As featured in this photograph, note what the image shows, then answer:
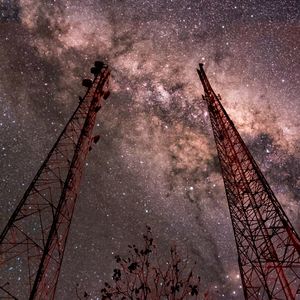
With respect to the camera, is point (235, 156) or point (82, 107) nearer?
point (82, 107)

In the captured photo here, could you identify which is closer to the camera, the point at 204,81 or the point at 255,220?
the point at 255,220

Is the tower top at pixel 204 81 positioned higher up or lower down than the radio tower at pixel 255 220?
higher up

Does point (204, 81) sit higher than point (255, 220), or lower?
higher

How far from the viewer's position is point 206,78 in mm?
24016

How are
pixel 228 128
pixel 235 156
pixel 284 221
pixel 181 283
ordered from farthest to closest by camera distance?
pixel 228 128
pixel 235 156
pixel 284 221
pixel 181 283

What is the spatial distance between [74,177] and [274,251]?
9.07 metres

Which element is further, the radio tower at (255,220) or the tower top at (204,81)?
the tower top at (204,81)

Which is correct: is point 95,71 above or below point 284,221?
above

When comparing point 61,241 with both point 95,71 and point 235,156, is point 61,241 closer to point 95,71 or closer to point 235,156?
point 95,71

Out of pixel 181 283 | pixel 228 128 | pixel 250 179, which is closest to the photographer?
pixel 181 283

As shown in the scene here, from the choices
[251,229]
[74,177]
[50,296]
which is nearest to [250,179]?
[251,229]

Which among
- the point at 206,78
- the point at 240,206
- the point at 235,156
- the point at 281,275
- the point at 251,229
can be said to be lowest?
the point at 281,275

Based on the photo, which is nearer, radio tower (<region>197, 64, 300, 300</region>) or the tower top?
radio tower (<region>197, 64, 300, 300</region>)

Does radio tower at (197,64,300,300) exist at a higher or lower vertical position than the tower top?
lower
